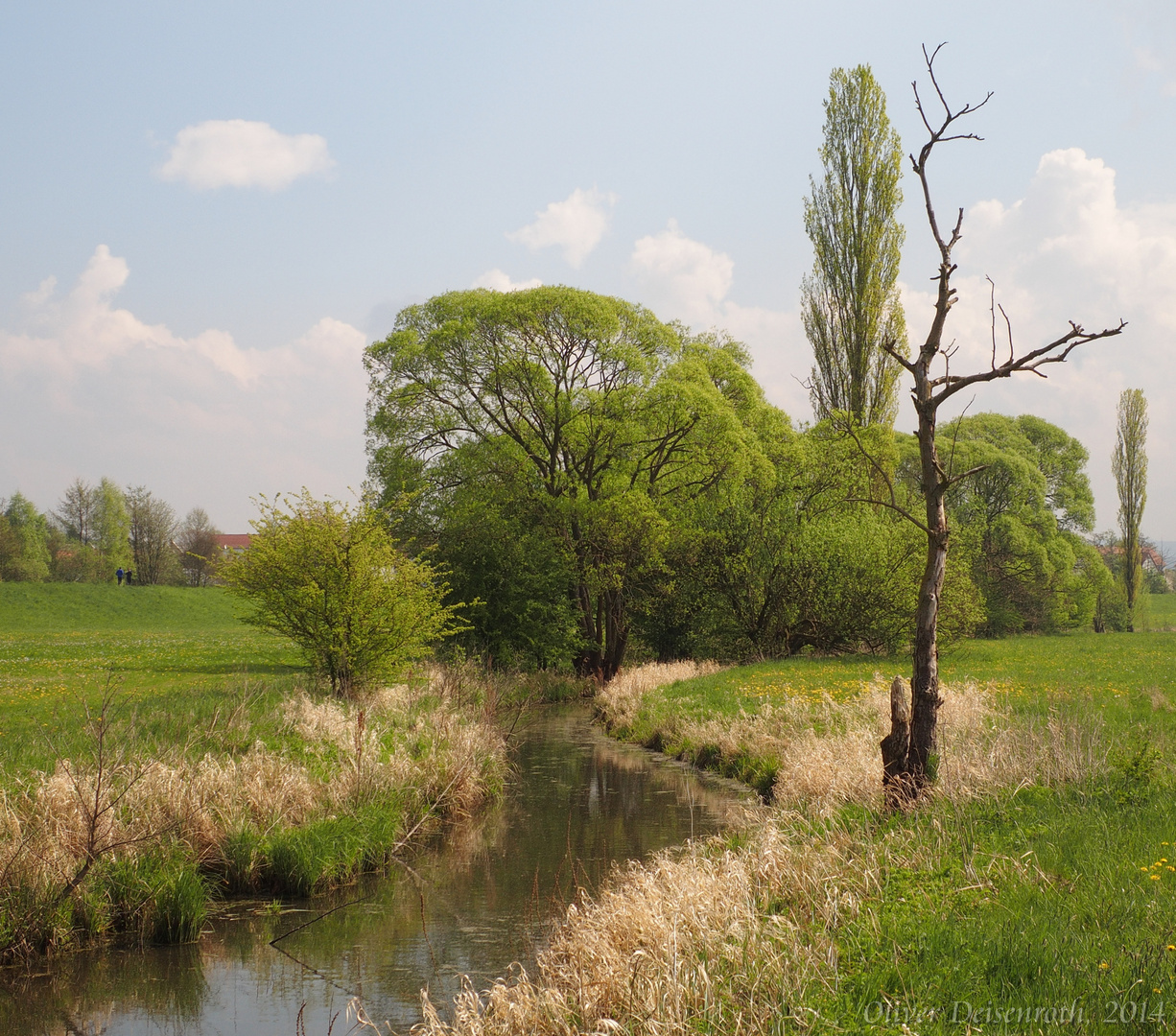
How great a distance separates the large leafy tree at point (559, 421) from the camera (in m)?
27.1

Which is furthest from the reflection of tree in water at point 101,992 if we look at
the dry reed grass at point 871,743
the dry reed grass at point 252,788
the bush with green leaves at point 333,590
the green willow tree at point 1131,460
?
the green willow tree at point 1131,460

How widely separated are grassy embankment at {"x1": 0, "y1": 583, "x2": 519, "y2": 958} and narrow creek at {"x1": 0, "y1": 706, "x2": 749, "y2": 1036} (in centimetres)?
36

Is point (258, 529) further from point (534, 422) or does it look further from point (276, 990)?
point (534, 422)

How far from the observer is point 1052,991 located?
14.4 ft

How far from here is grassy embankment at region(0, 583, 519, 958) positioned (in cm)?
799

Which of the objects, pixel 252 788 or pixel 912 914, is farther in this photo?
pixel 252 788

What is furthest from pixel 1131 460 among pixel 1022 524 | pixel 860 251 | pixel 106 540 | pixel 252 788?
pixel 106 540

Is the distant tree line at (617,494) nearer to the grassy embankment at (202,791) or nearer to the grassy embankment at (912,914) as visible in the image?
the grassy embankment at (202,791)

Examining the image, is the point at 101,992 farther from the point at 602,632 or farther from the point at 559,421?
the point at 602,632

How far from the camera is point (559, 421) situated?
28.0m

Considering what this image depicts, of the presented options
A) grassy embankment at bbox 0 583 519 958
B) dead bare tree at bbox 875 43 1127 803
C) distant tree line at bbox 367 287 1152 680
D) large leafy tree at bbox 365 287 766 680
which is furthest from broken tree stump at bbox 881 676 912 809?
large leafy tree at bbox 365 287 766 680

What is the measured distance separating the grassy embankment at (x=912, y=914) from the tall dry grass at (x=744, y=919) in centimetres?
2

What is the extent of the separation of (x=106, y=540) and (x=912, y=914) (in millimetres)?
85431

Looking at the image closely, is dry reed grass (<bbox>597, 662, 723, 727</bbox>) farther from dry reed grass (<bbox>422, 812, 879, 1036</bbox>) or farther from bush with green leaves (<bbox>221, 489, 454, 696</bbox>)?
dry reed grass (<bbox>422, 812, 879, 1036</bbox>)
